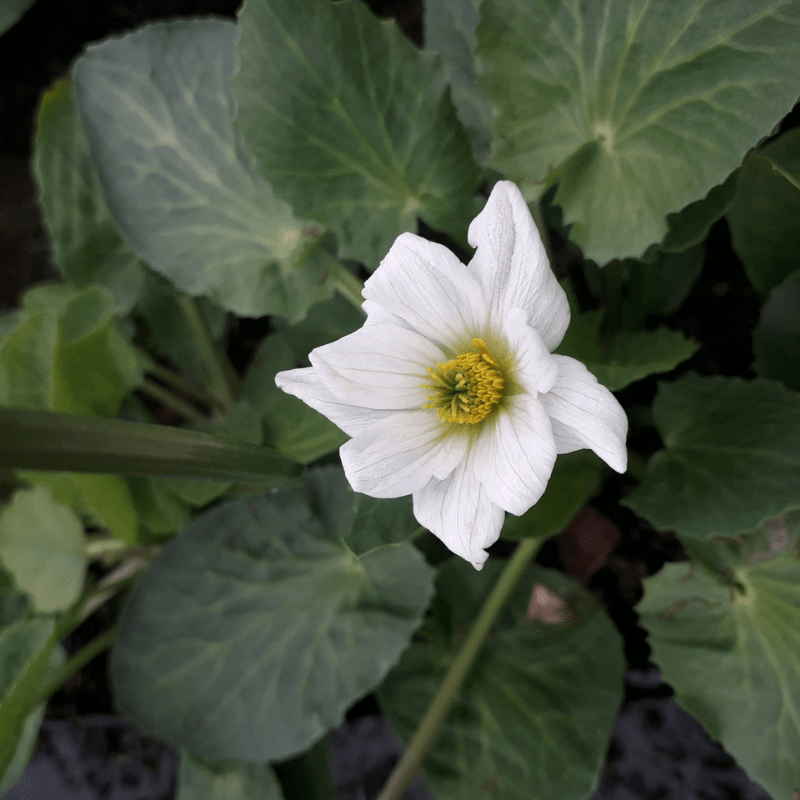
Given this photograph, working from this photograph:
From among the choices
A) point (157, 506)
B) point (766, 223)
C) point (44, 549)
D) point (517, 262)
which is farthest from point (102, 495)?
point (766, 223)

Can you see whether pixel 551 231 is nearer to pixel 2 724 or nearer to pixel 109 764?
pixel 2 724

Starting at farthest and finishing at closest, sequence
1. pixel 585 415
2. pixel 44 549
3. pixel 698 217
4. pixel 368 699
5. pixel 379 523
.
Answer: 1. pixel 368 699
2. pixel 44 549
3. pixel 698 217
4. pixel 379 523
5. pixel 585 415

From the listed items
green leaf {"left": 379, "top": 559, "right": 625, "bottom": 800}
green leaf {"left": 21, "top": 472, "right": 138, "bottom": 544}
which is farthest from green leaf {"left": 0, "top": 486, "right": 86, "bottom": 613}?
green leaf {"left": 379, "top": 559, "right": 625, "bottom": 800}

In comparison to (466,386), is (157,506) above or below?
below

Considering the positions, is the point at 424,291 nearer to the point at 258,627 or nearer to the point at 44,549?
Answer: the point at 258,627

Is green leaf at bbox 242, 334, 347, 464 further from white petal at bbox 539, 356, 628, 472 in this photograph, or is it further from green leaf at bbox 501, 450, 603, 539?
white petal at bbox 539, 356, 628, 472

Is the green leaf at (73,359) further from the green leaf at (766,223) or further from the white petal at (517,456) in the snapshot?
the green leaf at (766,223)
